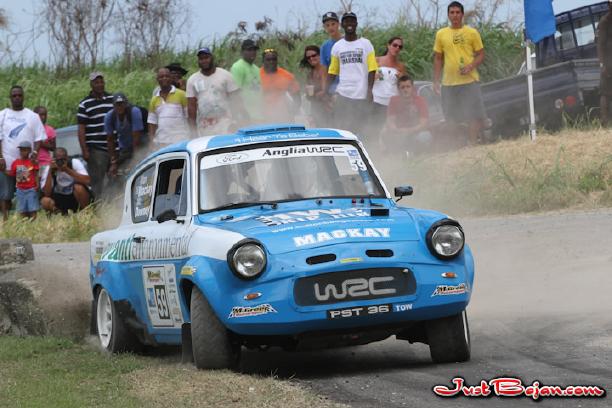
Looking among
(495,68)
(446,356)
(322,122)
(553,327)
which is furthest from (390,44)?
(446,356)

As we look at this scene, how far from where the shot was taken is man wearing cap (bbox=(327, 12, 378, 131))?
17281mm

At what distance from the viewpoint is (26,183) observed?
60.9 feet

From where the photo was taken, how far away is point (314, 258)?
8.14 meters

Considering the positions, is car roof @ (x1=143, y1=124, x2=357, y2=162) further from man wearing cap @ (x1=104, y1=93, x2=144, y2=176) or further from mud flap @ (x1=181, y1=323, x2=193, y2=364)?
man wearing cap @ (x1=104, y1=93, x2=144, y2=176)

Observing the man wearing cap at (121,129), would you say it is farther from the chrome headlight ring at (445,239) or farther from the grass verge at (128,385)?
the chrome headlight ring at (445,239)

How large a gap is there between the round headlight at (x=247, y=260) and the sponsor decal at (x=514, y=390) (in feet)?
4.19

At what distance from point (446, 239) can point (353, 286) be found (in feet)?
2.27

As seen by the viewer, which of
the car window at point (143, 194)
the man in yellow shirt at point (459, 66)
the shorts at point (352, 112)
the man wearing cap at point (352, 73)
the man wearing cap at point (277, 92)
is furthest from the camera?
the man wearing cap at point (277, 92)

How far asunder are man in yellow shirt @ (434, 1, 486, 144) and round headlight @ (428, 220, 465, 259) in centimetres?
929

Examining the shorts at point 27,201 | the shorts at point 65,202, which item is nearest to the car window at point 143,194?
the shorts at point 27,201

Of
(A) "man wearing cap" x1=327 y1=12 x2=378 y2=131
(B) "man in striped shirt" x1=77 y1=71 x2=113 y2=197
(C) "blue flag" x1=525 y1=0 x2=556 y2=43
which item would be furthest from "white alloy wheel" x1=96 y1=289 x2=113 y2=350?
(C) "blue flag" x1=525 y1=0 x2=556 y2=43

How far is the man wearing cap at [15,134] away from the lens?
61.6ft

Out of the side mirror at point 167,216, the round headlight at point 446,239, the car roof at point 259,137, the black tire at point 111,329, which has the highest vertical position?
the car roof at point 259,137

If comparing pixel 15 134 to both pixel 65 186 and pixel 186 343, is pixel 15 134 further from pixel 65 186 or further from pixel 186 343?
pixel 186 343
